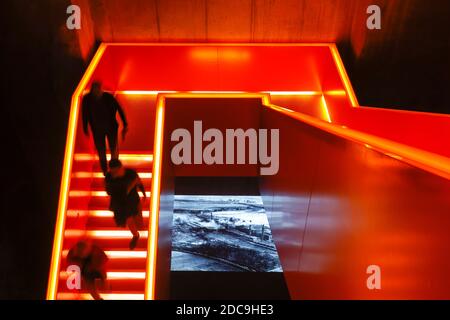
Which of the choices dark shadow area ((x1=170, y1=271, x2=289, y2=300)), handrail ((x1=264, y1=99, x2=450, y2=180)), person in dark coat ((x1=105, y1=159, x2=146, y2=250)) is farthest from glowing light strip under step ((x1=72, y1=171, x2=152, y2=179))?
handrail ((x1=264, y1=99, x2=450, y2=180))

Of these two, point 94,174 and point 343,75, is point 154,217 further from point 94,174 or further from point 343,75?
point 343,75

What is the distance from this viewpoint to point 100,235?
14.8ft

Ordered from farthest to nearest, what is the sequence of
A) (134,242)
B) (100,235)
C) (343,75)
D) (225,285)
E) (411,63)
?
1. (225,285)
2. (343,75)
3. (411,63)
4. (100,235)
5. (134,242)

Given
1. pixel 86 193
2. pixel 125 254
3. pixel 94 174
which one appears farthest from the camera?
pixel 94 174

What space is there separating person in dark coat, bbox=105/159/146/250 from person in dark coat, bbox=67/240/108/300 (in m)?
0.47

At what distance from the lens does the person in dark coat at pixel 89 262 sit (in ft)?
11.3

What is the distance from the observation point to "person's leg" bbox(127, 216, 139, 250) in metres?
4.08

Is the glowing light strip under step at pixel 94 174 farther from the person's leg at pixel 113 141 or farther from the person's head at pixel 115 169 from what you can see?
the person's head at pixel 115 169

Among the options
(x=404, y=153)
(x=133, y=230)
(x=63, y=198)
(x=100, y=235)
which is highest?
(x=404, y=153)

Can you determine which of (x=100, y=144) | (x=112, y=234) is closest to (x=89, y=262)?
(x=112, y=234)

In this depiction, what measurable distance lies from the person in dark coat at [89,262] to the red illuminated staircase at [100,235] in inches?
17.0

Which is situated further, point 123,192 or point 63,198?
point 63,198

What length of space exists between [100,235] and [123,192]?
1.00m

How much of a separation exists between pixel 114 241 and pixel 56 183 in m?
0.90
